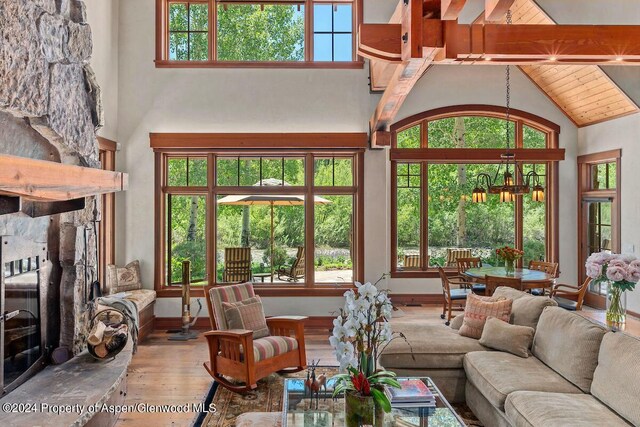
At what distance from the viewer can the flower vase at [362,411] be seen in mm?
2711

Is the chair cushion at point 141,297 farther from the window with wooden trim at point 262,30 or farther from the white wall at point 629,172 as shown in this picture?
the white wall at point 629,172

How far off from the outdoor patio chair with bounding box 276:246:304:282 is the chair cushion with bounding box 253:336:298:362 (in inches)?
90.2

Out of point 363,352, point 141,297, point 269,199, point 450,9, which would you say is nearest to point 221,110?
point 269,199

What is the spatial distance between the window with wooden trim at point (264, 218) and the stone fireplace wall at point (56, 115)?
8.50ft

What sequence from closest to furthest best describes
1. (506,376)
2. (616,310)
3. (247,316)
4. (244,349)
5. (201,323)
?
(506,376), (616,310), (244,349), (247,316), (201,323)

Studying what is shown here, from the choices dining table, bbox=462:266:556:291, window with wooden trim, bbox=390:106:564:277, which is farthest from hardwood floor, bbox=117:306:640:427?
window with wooden trim, bbox=390:106:564:277

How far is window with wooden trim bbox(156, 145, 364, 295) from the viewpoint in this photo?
7121 mm

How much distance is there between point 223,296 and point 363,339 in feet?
8.24

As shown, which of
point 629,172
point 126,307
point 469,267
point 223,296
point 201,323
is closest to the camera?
point 223,296

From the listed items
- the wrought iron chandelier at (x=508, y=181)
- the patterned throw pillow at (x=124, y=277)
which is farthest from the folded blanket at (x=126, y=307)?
the wrought iron chandelier at (x=508, y=181)

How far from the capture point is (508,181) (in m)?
6.34

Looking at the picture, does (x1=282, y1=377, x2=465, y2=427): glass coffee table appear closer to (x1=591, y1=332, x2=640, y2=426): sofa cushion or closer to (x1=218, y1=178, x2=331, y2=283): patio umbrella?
(x1=591, y1=332, x2=640, y2=426): sofa cushion

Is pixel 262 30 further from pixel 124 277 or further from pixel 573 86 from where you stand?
pixel 573 86

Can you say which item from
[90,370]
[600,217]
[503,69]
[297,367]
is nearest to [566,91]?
[503,69]
